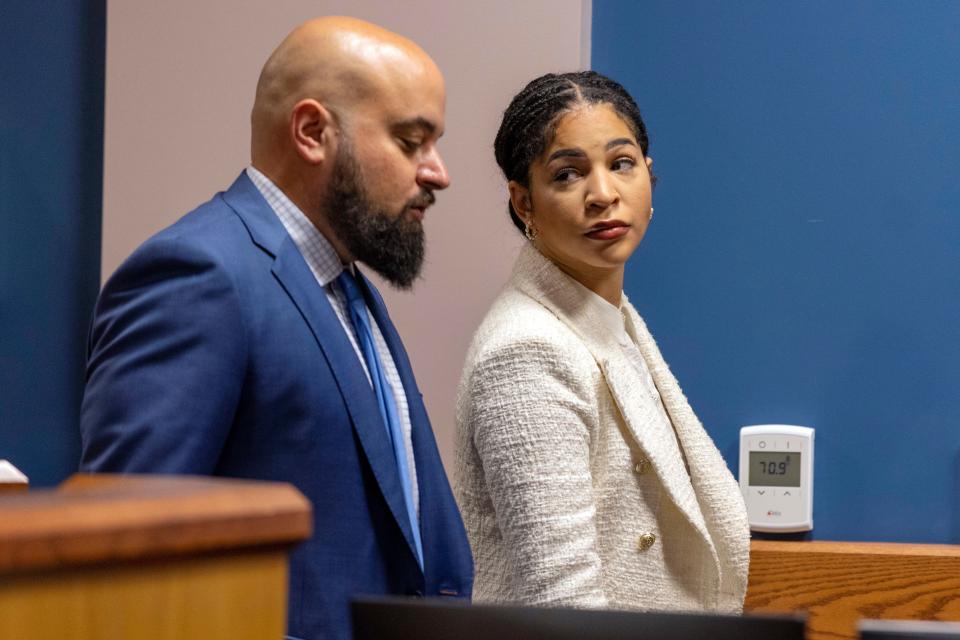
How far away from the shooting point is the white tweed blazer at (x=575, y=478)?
1559 mm

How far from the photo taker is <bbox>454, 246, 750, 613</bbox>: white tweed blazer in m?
1.56

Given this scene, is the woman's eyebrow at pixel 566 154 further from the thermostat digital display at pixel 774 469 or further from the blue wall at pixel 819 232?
the thermostat digital display at pixel 774 469

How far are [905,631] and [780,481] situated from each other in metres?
1.30

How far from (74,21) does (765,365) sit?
1390 millimetres

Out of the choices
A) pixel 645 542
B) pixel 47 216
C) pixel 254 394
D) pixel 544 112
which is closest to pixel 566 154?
pixel 544 112

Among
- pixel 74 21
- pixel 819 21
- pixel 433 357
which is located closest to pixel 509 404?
pixel 433 357

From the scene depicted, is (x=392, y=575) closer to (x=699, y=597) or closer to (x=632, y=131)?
(x=699, y=597)

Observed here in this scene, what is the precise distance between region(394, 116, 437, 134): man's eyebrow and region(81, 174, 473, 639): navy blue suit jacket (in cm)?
19

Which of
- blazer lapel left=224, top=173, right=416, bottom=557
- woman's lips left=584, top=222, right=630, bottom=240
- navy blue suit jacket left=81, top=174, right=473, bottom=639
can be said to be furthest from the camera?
woman's lips left=584, top=222, right=630, bottom=240

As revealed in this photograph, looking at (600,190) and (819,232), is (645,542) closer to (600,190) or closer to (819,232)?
(600,190)

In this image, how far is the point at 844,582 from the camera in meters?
2.06

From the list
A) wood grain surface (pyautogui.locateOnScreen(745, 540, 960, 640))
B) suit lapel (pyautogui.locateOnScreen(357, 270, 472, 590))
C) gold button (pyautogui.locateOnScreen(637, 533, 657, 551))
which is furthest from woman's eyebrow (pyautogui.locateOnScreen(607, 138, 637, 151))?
wood grain surface (pyautogui.locateOnScreen(745, 540, 960, 640))

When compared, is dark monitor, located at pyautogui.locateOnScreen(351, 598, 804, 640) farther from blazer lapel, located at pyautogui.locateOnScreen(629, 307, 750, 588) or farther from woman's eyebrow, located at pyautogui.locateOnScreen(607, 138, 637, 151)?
woman's eyebrow, located at pyautogui.locateOnScreen(607, 138, 637, 151)

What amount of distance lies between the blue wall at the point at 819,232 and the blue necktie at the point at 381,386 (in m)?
0.80
